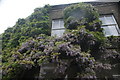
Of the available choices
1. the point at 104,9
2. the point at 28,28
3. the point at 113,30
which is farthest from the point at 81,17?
the point at 28,28

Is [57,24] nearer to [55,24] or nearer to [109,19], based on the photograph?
[55,24]

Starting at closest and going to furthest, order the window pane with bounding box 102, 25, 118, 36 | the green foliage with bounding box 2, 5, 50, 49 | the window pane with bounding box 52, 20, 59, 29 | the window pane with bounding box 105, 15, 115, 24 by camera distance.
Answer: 1. the green foliage with bounding box 2, 5, 50, 49
2. the window pane with bounding box 102, 25, 118, 36
3. the window pane with bounding box 105, 15, 115, 24
4. the window pane with bounding box 52, 20, 59, 29

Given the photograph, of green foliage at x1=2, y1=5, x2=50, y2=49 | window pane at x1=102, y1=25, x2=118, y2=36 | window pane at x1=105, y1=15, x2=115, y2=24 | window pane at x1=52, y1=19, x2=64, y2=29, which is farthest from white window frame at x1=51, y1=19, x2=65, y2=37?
window pane at x1=105, y1=15, x2=115, y2=24

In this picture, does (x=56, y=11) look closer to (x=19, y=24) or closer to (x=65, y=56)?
(x=19, y=24)

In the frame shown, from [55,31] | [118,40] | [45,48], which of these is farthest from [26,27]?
[118,40]

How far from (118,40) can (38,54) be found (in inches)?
134

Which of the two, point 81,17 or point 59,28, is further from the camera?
point 59,28

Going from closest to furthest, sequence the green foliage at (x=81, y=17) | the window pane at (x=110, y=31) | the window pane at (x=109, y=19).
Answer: the green foliage at (x=81, y=17)
the window pane at (x=110, y=31)
the window pane at (x=109, y=19)

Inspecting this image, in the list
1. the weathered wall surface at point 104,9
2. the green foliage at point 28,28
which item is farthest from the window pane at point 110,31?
the green foliage at point 28,28

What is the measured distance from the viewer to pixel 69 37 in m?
4.28

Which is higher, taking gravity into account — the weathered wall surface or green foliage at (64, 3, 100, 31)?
the weathered wall surface

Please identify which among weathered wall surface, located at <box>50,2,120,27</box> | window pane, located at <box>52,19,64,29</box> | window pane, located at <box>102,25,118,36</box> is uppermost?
weathered wall surface, located at <box>50,2,120,27</box>

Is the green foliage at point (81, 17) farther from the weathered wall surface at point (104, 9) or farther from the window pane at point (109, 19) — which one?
the weathered wall surface at point (104, 9)

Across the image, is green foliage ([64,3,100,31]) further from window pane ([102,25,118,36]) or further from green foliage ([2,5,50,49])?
green foliage ([2,5,50,49])
